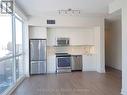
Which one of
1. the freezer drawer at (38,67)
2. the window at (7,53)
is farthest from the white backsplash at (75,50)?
the window at (7,53)

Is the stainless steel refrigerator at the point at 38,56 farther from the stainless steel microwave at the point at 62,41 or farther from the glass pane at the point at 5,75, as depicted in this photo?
the glass pane at the point at 5,75

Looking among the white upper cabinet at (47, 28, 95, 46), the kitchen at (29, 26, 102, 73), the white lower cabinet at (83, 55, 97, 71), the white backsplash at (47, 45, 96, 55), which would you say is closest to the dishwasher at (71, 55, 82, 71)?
the kitchen at (29, 26, 102, 73)

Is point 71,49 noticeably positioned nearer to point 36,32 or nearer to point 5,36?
point 36,32

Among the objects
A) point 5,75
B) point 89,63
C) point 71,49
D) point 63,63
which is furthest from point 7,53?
point 89,63

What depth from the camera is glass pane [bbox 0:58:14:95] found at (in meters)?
4.95

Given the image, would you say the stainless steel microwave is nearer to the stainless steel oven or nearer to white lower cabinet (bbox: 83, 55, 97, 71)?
the stainless steel oven

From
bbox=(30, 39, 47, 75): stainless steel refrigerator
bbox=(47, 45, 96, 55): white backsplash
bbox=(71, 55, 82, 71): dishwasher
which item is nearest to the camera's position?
bbox=(30, 39, 47, 75): stainless steel refrigerator

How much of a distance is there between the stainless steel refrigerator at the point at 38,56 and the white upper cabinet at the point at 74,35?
2.20 feet

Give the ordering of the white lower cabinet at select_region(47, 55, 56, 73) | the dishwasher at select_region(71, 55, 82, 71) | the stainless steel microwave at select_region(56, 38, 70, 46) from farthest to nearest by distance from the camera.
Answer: the dishwasher at select_region(71, 55, 82, 71), the stainless steel microwave at select_region(56, 38, 70, 46), the white lower cabinet at select_region(47, 55, 56, 73)

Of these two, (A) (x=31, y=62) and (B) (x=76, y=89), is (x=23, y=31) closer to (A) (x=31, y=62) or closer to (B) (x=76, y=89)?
(A) (x=31, y=62)

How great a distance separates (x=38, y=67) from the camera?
8.78 metres

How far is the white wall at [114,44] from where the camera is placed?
10086 mm

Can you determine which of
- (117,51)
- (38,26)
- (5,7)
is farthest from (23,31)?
(117,51)

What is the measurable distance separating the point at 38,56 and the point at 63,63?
133cm
